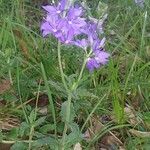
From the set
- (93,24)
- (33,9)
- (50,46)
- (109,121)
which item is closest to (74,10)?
(93,24)

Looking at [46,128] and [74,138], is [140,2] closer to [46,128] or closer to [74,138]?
[46,128]

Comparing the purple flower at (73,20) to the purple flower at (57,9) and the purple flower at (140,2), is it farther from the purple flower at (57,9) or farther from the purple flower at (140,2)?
the purple flower at (140,2)

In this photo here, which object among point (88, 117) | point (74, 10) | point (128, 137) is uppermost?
point (74, 10)

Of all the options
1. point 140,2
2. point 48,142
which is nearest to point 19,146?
point 48,142

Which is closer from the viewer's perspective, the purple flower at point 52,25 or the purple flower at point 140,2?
the purple flower at point 52,25

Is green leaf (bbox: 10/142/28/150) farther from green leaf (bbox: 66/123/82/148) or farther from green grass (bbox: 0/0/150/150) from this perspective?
green leaf (bbox: 66/123/82/148)

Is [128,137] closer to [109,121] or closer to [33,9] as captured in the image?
[109,121]

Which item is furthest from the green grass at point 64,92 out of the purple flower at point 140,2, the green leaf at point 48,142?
the purple flower at point 140,2

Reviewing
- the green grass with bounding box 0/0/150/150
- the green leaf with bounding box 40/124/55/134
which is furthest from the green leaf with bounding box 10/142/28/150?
the green leaf with bounding box 40/124/55/134
